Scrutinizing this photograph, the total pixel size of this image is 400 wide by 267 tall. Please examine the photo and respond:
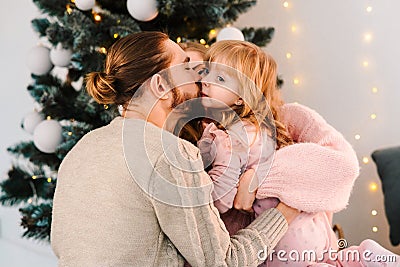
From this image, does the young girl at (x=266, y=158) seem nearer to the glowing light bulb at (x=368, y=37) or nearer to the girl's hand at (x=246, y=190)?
the girl's hand at (x=246, y=190)

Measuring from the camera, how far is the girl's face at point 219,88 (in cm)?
140

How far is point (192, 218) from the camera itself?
1139 mm

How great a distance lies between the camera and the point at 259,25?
8.59 ft

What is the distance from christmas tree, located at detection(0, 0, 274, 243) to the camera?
6.50 ft

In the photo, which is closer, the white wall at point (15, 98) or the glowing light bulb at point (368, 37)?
the glowing light bulb at point (368, 37)

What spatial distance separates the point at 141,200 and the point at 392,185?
125 centimetres

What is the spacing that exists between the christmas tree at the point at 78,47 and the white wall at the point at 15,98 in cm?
86

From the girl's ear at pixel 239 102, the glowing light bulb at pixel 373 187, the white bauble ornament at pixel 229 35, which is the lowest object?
the glowing light bulb at pixel 373 187

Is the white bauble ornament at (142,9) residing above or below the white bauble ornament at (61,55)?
above

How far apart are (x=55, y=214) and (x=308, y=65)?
1.56 metres

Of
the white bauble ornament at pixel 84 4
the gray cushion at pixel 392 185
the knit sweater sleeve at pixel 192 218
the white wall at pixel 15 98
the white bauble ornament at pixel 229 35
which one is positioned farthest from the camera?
the white wall at pixel 15 98

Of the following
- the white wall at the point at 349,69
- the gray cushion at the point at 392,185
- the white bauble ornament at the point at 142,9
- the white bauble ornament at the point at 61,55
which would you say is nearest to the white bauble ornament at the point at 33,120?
the white bauble ornament at the point at 61,55

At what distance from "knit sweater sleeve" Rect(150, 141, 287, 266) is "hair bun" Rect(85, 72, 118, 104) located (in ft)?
0.74

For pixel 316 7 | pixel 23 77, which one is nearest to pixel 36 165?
pixel 23 77
